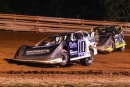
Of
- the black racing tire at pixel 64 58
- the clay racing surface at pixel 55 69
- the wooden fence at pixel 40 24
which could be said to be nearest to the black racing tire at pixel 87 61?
the clay racing surface at pixel 55 69

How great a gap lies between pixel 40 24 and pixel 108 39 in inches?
307

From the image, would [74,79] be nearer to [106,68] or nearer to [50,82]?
[50,82]

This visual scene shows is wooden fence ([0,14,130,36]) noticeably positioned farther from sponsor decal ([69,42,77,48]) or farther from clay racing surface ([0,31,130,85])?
sponsor decal ([69,42,77,48])

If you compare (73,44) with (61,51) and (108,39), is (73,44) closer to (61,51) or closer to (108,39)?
(61,51)

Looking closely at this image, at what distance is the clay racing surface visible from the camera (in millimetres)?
13129

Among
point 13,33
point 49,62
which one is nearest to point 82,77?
point 49,62

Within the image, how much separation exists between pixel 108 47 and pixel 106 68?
4390 millimetres

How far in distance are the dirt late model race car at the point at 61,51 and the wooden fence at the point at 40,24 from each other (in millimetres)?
10065

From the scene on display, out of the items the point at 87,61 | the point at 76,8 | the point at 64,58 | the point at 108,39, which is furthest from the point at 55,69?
the point at 76,8

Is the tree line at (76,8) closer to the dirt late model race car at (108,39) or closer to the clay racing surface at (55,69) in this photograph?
the clay racing surface at (55,69)

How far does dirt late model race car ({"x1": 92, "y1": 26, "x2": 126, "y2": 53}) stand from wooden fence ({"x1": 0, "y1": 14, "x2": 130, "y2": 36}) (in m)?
6.15

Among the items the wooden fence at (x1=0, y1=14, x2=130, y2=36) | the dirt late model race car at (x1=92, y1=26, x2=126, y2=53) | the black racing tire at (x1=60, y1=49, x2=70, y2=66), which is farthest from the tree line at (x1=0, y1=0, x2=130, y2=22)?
the black racing tire at (x1=60, y1=49, x2=70, y2=66)

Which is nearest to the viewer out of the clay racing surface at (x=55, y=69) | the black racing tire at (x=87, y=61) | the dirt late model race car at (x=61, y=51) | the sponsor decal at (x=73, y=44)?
the clay racing surface at (x=55, y=69)

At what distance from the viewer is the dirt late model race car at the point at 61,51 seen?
16.9 metres
